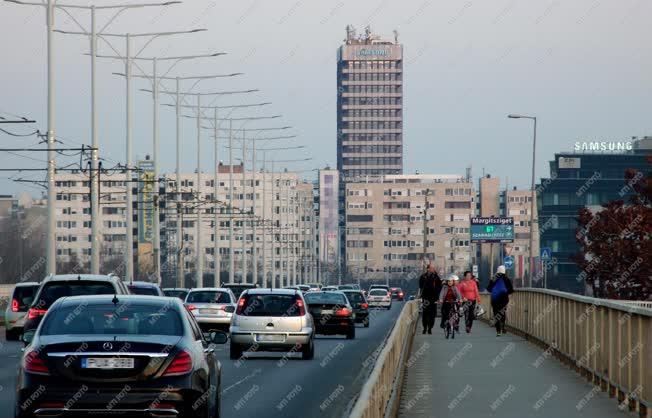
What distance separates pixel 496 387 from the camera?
21.8 m

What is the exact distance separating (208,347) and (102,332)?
4.84 feet

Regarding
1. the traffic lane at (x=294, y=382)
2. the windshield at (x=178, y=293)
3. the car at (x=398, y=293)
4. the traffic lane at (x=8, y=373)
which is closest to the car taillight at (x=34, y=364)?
→ the traffic lane at (x=8, y=373)

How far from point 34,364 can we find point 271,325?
19.3 metres

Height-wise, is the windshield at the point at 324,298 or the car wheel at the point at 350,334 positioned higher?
the windshield at the point at 324,298

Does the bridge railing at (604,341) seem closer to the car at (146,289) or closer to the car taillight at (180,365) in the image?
the car taillight at (180,365)

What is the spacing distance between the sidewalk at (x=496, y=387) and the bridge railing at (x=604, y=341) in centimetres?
23

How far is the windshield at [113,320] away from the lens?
1450cm

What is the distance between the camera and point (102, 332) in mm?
14445

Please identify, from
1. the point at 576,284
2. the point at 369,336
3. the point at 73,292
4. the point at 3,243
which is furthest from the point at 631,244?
the point at 3,243

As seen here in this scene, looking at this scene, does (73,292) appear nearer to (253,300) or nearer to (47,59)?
(253,300)

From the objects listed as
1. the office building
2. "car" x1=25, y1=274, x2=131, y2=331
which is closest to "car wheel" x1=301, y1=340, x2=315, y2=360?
"car" x1=25, y1=274, x2=131, y2=331

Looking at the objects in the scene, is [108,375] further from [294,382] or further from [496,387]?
[294,382]

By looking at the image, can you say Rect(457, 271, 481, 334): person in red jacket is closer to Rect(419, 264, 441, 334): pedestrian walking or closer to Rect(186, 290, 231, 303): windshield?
Rect(419, 264, 441, 334): pedestrian walking

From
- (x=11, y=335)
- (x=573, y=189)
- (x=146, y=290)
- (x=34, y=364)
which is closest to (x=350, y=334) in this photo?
(x=146, y=290)
